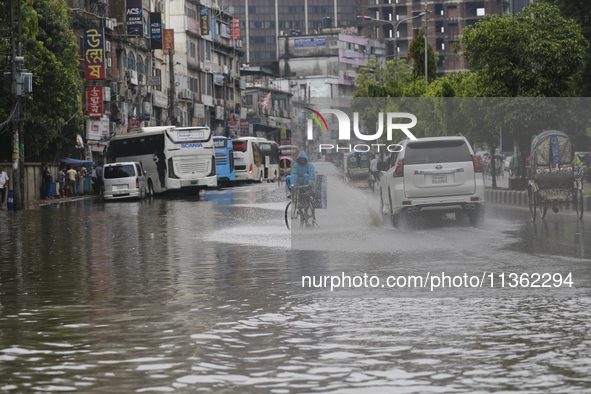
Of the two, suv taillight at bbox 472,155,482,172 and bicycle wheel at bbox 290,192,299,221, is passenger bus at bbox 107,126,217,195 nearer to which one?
bicycle wheel at bbox 290,192,299,221

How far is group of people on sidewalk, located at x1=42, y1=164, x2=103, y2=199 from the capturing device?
4659 centimetres

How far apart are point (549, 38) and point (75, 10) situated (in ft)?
107

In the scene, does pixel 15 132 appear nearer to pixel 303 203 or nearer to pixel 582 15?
pixel 303 203

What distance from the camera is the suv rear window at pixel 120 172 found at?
44.0 metres

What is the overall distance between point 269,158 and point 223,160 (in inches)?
596

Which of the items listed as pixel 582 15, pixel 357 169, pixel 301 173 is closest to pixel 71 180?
pixel 357 169

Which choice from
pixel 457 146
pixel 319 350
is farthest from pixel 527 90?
pixel 319 350

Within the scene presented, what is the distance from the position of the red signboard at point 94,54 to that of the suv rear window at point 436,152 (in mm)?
35863

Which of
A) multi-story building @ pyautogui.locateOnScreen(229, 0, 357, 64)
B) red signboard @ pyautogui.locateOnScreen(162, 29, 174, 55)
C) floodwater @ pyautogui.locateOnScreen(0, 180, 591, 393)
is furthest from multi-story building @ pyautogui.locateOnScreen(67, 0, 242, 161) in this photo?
multi-story building @ pyautogui.locateOnScreen(229, 0, 357, 64)

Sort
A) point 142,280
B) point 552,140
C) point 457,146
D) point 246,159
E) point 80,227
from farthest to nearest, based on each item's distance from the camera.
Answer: point 246,159 < point 80,227 < point 552,140 < point 457,146 < point 142,280

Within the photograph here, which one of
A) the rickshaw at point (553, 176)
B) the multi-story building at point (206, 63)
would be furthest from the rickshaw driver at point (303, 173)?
the multi-story building at point (206, 63)

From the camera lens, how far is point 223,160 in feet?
195

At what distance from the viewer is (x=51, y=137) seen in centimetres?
4272

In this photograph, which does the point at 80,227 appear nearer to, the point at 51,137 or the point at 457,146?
the point at 457,146
